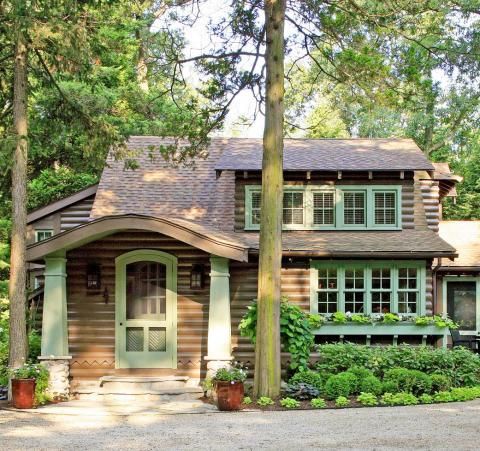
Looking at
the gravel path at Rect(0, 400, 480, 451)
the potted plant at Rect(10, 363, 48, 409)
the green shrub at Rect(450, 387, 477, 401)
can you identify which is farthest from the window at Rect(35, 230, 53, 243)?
the green shrub at Rect(450, 387, 477, 401)

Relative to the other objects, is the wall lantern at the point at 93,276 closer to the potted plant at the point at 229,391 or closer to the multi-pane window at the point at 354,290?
the potted plant at the point at 229,391

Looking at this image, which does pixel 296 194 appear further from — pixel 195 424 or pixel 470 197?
pixel 470 197

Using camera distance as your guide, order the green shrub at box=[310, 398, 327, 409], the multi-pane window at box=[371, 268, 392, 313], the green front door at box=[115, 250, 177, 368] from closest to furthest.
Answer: the green shrub at box=[310, 398, 327, 409] → the green front door at box=[115, 250, 177, 368] → the multi-pane window at box=[371, 268, 392, 313]

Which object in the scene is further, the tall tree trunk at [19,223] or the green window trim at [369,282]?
the green window trim at [369,282]

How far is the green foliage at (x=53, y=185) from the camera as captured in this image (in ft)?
76.2

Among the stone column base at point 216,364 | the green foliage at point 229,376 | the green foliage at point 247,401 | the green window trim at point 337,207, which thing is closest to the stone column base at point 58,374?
the stone column base at point 216,364

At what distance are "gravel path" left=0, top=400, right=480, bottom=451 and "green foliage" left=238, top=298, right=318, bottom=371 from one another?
6.90 feet

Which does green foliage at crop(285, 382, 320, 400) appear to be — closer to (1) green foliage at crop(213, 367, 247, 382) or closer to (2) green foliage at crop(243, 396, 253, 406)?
(2) green foliage at crop(243, 396, 253, 406)

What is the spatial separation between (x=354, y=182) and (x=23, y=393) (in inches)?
320

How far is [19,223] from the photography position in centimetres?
1312

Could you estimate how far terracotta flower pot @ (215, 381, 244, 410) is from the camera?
1173 centimetres

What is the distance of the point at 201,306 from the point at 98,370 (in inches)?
93.3

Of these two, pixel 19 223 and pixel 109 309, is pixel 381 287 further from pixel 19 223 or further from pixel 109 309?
pixel 19 223

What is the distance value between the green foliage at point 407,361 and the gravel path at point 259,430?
4.21 ft
